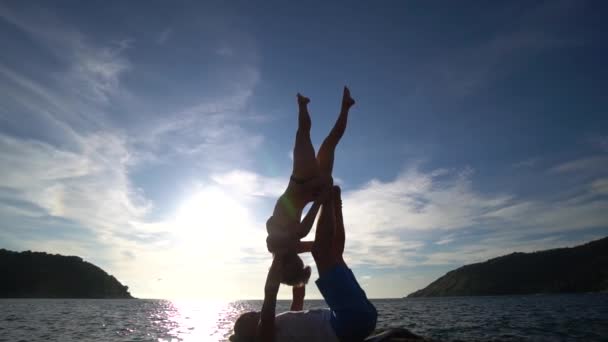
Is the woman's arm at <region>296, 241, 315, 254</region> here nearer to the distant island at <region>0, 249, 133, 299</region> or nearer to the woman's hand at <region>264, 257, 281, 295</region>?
the woman's hand at <region>264, 257, 281, 295</region>

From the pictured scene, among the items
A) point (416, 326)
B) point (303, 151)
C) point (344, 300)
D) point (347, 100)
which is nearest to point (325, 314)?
point (344, 300)

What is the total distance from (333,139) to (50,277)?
568 ft

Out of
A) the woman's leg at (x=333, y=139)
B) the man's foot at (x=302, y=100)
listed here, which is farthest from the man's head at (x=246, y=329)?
the man's foot at (x=302, y=100)

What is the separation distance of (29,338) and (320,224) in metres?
20.5

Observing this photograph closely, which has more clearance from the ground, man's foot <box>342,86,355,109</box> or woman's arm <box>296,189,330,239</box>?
man's foot <box>342,86,355,109</box>

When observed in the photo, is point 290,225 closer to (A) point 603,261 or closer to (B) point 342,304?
(B) point 342,304

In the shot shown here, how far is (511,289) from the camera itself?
132 meters

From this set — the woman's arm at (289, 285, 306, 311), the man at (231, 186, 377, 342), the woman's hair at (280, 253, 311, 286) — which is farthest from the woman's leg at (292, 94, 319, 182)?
the woman's arm at (289, 285, 306, 311)

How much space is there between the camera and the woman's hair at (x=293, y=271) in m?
4.56

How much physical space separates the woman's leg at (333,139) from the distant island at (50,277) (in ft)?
538

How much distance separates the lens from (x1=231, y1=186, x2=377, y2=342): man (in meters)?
4.16

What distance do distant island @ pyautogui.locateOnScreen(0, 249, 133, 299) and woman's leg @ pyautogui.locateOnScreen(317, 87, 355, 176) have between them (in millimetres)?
163920

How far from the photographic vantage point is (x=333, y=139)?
627cm

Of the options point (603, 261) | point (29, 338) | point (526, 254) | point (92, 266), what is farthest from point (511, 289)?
point (92, 266)
